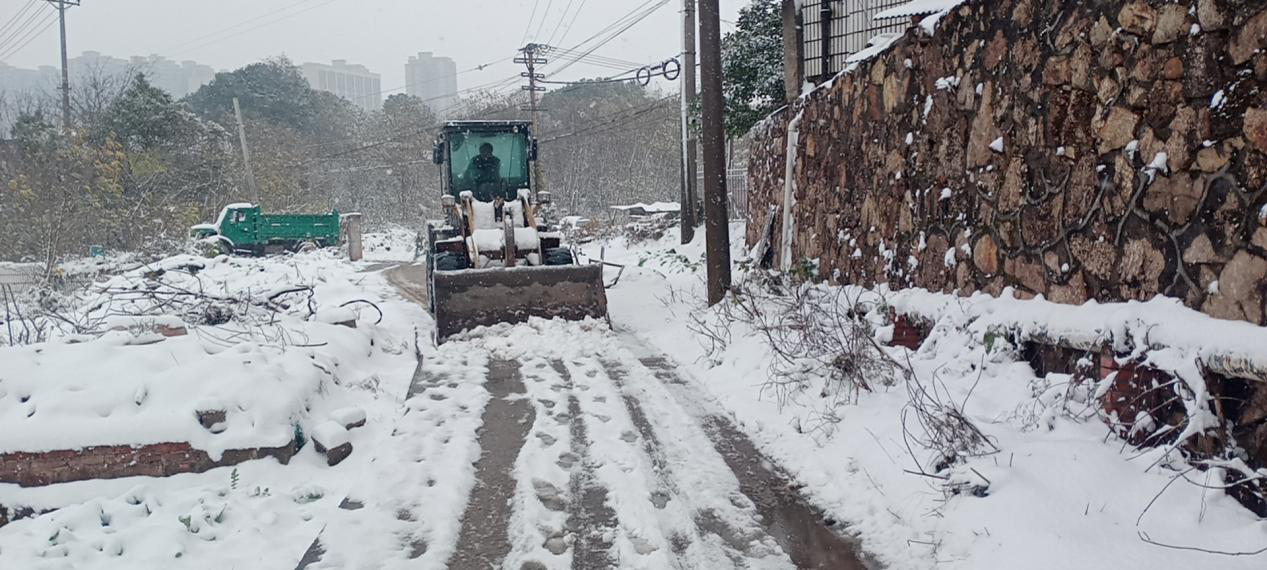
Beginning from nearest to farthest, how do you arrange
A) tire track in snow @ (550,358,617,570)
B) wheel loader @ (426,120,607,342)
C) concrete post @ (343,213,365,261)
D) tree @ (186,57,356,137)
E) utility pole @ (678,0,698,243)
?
tire track in snow @ (550,358,617,570)
wheel loader @ (426,120,607,342)
utility pole @ (678,0,698,243)
concrete post @ (343,213,365,261)
tree @ (186,57,356,137)

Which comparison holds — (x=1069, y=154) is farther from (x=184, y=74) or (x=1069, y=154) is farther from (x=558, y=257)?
(x=184, y=74)

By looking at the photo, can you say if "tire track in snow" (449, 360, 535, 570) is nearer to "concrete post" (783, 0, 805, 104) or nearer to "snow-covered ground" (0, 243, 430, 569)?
"snow-covered ground" (0, 243, 430, 569)

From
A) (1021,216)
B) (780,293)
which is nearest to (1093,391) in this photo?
(1021,216)

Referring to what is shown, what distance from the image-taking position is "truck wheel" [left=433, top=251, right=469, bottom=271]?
9.47 m

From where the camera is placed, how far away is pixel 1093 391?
3.74m

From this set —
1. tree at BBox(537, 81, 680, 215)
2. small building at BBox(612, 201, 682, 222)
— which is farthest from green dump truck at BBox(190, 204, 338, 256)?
tree at BBox(537, 81, 680, 215)

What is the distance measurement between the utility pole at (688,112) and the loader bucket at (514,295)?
842 centimetres

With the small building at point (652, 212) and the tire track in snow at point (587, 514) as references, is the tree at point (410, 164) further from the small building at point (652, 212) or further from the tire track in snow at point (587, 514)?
the tire track in snow at point (587, 514)

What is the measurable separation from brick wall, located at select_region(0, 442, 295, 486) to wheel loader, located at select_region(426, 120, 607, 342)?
3.91 meters

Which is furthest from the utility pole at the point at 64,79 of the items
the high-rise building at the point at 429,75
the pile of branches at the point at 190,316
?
the high-rise building at the point at 429,75

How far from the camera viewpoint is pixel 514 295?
28.6 ft

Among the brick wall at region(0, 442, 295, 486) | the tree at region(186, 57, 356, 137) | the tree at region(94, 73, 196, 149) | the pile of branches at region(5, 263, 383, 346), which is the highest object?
the tree at region(186, 57, 356, 137)

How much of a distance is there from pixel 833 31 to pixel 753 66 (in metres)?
3.71

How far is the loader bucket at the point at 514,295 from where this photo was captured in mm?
8508
